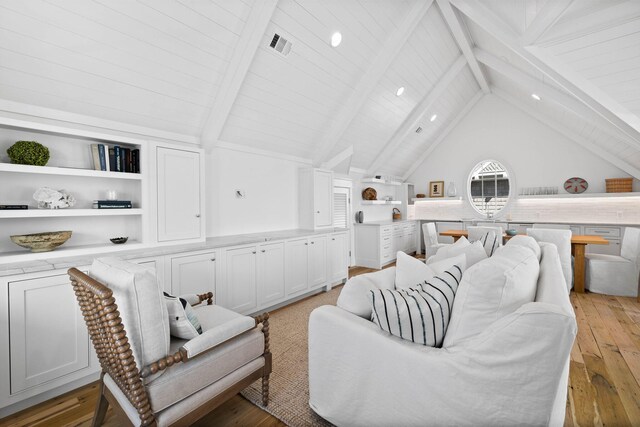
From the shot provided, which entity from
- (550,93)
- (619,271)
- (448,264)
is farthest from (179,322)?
(619,271)

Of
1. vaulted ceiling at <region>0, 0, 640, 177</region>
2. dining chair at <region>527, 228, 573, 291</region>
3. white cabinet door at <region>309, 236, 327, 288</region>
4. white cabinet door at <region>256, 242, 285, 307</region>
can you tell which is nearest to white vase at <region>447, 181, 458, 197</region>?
vaulted ceiling at <region>0, 0, 640, 177</region>

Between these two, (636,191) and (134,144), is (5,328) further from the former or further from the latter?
(636,191)

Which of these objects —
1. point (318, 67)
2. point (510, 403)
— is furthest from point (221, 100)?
point (510, 403)

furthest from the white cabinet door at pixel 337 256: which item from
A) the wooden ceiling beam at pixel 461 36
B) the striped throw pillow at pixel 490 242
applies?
the wooden ceiling beam at pixel 461 36

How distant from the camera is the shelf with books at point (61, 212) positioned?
6.98 ft

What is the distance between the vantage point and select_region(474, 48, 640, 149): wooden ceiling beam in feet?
13.5

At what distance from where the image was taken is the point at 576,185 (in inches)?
246

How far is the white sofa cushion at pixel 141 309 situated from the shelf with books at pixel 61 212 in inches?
53.4

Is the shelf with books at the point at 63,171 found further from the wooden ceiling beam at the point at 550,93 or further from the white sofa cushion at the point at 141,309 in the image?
the wooden ceiling beam at the point at 550,93

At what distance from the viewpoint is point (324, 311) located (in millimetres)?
1768

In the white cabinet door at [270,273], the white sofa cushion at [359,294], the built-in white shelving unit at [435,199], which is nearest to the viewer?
the white sofa cushion at [359,294]

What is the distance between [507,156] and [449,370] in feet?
24.0

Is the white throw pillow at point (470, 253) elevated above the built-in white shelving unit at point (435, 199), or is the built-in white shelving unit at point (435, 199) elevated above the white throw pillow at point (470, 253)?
the built-in white shelving unit at point (435, 199)

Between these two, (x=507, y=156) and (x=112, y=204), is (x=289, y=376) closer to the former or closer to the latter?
(x=112, y=204)
